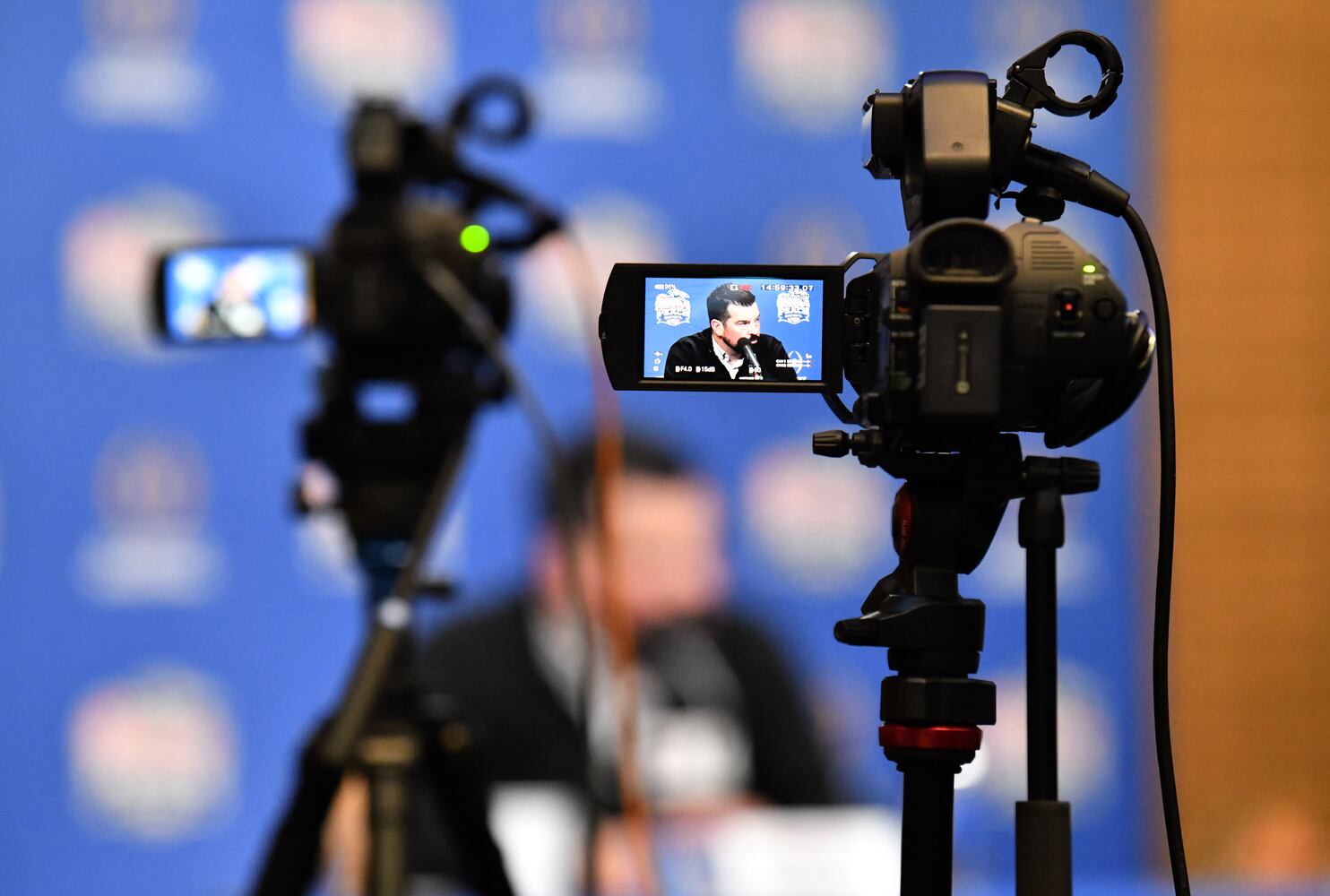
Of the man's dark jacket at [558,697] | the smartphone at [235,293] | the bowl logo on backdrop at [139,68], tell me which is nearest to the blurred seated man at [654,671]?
the man's dark jacket at [558,697]

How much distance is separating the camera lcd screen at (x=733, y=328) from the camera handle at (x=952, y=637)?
2.1 inches

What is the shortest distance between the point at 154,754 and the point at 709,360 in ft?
5.12

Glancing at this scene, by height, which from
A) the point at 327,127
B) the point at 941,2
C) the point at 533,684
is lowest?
the point at 533,684

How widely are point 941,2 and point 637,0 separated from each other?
49cm

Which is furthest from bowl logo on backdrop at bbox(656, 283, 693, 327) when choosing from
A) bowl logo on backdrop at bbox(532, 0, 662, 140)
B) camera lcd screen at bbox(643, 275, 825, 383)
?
bowl logo on backdrop at bbox(532, 0, 662, 140)

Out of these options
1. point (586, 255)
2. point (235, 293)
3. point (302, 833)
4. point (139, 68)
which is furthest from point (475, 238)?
point (139, 68)

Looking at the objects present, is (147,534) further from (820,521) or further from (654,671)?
(820,521)

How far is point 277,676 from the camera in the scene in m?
2.05

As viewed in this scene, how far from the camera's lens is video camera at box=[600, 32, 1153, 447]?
0.71 m

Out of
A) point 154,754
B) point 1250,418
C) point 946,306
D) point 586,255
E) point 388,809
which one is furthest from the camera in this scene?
point 1250,418

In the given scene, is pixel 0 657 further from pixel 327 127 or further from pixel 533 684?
pixel 327 127

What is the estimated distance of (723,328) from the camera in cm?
75

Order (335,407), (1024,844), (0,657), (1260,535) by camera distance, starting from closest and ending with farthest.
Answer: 1. (1024,844)
2. (335,407)
3. (0,657)
4. (1260,535)

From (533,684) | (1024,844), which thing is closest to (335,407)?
(1024,844)
